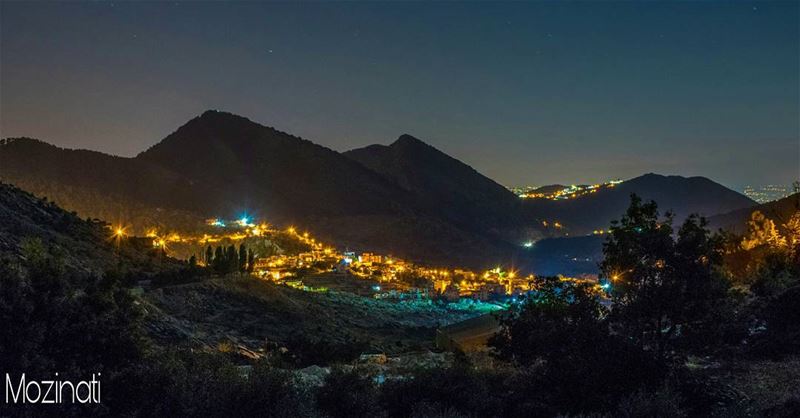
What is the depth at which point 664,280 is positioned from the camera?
12172 mm

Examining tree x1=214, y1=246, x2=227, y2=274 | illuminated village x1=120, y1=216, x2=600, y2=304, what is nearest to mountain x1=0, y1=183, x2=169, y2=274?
tree x1=214, y1=246, x2=227, y2=274

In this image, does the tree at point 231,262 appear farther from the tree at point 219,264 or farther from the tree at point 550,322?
the tree at point 550,322

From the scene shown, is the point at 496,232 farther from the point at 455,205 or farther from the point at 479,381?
the point at 479,381

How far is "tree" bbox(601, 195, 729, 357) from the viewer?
39.7ft

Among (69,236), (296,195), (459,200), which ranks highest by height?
(459,200)

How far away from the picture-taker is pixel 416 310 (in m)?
54.6

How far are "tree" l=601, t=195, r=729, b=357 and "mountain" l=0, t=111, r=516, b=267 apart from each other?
7904cm

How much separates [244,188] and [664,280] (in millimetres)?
123324

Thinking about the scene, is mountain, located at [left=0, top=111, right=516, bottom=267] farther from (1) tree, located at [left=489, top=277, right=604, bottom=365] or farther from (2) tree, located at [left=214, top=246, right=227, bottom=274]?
(1) tree, located at [left=489, top=277, right=604, bottom=365]

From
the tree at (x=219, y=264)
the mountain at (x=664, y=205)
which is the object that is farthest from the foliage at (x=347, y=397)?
the mountain at (x=664, y=205)

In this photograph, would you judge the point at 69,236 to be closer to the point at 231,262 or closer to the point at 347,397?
the point at 231,262

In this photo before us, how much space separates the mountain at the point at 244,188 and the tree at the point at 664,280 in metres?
79.0

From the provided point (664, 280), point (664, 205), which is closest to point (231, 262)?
point (664, 280)

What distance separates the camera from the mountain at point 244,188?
87.2 metres
